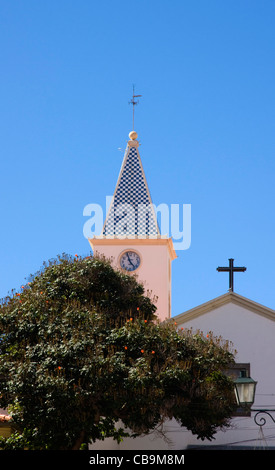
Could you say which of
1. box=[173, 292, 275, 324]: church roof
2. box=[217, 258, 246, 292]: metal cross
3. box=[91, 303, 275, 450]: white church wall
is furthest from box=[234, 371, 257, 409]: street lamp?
box=[217, 258, 246, 292]: metal cross

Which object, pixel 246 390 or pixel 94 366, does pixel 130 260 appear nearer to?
pixel 94 366

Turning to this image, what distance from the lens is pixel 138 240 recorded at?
43500 mm

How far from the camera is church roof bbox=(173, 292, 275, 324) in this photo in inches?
1230

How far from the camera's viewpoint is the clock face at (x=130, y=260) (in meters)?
43.2

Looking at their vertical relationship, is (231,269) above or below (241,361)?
above

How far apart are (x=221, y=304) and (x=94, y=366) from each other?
25.1 ft

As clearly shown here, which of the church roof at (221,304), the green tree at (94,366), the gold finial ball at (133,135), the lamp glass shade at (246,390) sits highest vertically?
the gold finial ball at (133,135)

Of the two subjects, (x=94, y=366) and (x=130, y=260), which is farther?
(x=130, y=260)

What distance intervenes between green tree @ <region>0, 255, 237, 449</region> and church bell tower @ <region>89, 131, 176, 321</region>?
551 inches

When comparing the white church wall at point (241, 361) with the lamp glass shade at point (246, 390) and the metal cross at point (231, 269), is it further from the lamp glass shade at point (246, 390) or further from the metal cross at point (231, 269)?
the lamp glass shade at point (246, 390)

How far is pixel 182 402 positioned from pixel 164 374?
1088 millimetres

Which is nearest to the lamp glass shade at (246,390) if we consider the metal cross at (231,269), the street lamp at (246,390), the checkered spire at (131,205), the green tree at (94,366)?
the street lamp at (246,390)

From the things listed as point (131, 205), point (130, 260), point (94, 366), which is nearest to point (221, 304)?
point (94, 366)
